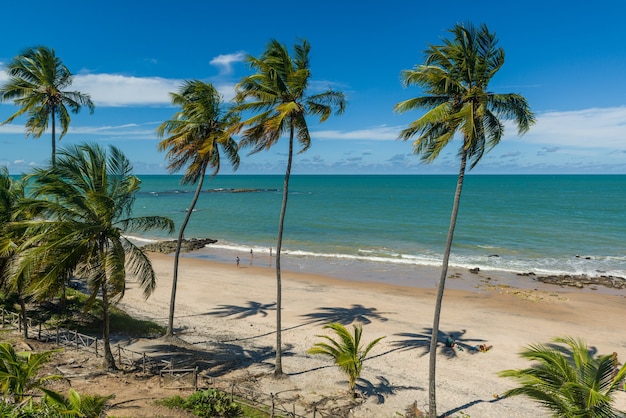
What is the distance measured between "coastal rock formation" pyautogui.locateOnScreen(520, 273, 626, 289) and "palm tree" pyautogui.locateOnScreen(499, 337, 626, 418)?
1169 inches

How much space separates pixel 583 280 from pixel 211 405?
1375 inches

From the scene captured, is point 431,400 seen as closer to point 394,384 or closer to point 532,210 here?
point 394,384

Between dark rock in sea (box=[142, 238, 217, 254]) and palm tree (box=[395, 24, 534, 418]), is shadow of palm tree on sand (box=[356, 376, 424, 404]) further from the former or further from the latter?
dark rock in sea (box=[142, 238, 217, 254])

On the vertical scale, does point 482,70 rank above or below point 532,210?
above

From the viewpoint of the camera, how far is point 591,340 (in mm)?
21406

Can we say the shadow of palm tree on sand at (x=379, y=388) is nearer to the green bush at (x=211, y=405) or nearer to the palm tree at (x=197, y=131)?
the green bush at (x=211, y=405)

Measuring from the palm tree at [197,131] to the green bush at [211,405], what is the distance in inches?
274

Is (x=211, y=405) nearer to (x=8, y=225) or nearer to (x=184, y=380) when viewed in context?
(x=184, y=380)

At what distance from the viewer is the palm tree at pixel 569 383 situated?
24.4ft

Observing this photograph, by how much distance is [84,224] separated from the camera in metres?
11.8

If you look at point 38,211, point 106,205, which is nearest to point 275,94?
point 106,205

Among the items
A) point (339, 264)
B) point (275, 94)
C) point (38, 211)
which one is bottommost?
point (339, 264)

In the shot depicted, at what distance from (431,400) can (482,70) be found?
977 cm

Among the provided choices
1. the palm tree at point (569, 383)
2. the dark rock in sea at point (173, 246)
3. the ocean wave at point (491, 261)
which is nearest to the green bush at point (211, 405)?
the palm tree at point (569, 383)
